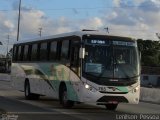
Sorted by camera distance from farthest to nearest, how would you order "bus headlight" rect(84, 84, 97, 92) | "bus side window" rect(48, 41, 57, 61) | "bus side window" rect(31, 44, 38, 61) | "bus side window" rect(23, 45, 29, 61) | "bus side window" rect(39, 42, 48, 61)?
"bus side window" rect(23, 45, 29, 61), "bus side window" rect(31, 44, 38, 61), "bus side window" rect(39, 42, 48, 61), "bus side window" rect(48, 41, 57, 61), "bus headlight" rect(84, 84, 97, 92)

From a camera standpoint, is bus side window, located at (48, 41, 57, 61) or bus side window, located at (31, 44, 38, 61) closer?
bus side window, located at (48, 41, 57, 61)

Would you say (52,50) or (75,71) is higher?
(52,50)

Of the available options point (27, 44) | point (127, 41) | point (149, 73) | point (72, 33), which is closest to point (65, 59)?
point (72, 33)

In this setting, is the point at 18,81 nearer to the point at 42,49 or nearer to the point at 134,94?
the point at 42,49

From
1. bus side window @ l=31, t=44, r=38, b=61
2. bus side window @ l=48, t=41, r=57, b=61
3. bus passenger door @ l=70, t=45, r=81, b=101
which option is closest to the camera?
bus passenger door @ l=70, t=45, r=81, b=101

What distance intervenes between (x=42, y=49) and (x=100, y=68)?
18.5ft

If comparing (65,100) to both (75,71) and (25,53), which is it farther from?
(25,53)

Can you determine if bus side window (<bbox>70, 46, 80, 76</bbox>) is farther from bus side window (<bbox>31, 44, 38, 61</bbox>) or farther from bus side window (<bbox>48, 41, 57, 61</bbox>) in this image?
bus side window (<bbox>31, 44, 38, 61</bbox>)

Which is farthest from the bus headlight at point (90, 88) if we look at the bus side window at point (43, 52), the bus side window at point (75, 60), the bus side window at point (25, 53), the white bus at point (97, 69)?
the bus side window at point (25, 53)

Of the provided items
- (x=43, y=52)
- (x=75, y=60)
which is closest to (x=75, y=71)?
(x=75, y=60)

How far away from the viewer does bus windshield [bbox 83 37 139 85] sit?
18406 millimetres

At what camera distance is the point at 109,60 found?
18.5 metres

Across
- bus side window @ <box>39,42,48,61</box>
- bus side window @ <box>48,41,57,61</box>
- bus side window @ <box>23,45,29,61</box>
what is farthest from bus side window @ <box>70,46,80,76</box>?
bus side window @ <box>23,45,29,61</box>

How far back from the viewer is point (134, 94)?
18.7 m
